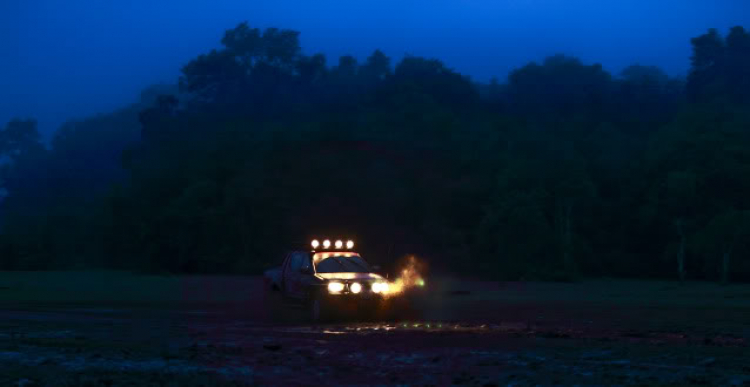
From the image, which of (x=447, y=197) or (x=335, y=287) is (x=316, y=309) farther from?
(x=447, y=197)

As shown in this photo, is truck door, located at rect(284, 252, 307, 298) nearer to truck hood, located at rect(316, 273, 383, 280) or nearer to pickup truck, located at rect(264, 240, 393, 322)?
pickup truck, located at rect(264, 240, 393, 322)

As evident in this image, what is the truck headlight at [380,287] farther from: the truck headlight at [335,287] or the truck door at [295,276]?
the truck door at [295,276]

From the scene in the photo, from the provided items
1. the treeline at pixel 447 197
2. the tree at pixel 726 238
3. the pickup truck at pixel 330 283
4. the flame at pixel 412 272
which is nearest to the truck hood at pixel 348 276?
the pickup truck at pixel 330 283

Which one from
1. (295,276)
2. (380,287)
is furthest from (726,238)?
(295,276)

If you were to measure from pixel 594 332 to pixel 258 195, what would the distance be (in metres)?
30.9

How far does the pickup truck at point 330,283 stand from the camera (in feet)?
55.0

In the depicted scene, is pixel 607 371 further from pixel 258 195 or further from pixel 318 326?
pixel 258 195

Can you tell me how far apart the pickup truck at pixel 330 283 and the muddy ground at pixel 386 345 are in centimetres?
43

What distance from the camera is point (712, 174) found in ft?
121

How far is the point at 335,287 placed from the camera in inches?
663

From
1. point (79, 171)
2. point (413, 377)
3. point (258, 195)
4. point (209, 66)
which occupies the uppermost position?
point (209, 66)

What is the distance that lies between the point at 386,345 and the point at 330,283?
462 cm

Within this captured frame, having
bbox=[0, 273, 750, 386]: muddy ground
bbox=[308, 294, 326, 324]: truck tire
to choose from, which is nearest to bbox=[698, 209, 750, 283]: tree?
bbox=[0, 273, 750, 386]: muddy ground

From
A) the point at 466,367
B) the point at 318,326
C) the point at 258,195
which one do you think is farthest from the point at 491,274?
the point at 466,367
